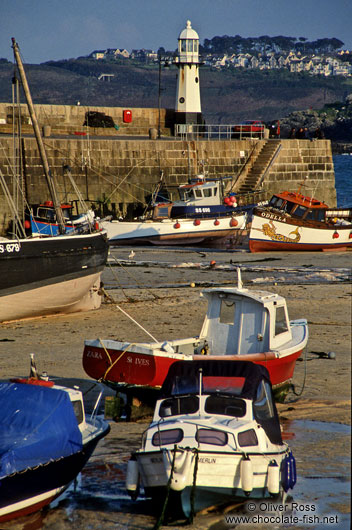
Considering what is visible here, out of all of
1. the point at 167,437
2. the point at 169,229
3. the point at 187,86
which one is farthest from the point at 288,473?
the point at 187,86

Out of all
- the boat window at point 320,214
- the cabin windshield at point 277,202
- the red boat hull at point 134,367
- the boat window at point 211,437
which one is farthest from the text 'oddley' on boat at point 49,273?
the boat window at point 320,214

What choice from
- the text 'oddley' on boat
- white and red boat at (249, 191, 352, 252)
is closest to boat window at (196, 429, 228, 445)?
the text 'oddley' on boat

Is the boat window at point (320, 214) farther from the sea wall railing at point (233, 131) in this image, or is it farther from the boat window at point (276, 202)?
the sea wall railing at point (233, 131)

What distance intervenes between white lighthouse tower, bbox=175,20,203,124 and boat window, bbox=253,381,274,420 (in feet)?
130

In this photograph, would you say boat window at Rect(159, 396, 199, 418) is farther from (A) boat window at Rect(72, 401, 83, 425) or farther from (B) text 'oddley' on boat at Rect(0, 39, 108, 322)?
(B) text 'oddley' on boat at Rect(0, 39, 108, 322)

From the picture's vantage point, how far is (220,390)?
30.1 ft

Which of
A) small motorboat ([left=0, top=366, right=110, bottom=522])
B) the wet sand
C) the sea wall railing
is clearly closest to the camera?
small motorboat ([left=0, top=366, right=110, bottom=522])

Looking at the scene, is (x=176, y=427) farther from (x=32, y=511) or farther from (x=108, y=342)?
(x=108, y=342)

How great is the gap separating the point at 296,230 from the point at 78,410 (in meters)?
22.0

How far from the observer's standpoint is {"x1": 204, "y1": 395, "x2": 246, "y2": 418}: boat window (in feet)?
29.2

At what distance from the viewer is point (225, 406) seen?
8.98 meters

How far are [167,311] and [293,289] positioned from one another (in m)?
4.18

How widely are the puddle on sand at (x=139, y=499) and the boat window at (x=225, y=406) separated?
1.09 m

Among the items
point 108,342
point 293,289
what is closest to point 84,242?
point 293,289
